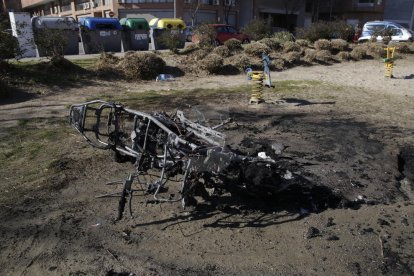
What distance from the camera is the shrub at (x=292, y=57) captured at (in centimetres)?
1720

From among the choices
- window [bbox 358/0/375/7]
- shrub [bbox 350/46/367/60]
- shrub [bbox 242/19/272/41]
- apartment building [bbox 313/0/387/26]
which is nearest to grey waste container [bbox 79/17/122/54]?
shrub [bbox 242/19/272/41]

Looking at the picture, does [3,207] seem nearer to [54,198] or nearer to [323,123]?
[54,198]

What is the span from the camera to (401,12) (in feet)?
177

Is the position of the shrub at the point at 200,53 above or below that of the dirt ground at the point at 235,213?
above

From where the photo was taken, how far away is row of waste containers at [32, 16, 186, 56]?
18.6 metres

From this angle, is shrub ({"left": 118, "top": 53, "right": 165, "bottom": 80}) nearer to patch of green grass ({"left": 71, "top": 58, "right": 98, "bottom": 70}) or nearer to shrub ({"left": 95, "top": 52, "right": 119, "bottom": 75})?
shrub ({"left": 95, "top": 52, "right": 119, "bottom": 75})

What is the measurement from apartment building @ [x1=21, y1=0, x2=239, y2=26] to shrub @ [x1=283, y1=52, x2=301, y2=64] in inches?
939

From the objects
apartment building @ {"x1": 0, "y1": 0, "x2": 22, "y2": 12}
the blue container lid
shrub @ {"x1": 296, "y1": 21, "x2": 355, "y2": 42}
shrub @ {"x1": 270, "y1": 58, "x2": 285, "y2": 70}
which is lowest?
shrub @ {"x1": 270, "y1": 58, "x2": 285, "y2": 70}

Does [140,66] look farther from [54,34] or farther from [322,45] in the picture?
[322,45]

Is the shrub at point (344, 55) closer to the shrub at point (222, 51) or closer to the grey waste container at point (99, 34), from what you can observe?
the shrub at point (222, 51)

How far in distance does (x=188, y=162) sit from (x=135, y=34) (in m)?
18.6

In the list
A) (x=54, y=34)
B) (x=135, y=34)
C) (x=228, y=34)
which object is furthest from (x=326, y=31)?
(x=54, y=34)

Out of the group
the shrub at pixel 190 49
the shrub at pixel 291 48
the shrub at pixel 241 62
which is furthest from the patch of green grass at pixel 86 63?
the shrub at pixel 291 48

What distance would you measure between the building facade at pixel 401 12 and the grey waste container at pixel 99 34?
47017mm
